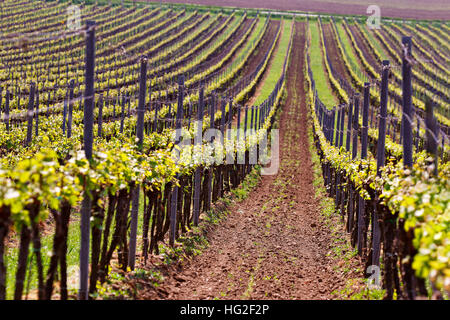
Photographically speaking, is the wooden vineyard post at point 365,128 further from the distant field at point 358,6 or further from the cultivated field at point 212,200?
the distant field at point 358,6

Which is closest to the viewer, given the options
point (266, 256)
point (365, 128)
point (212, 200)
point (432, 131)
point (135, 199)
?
point (432, 131)

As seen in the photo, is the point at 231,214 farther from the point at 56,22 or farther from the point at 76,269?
the point at 56,22

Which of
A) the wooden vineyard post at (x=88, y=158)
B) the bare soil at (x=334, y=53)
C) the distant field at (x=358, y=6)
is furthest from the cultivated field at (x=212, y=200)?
the distant field at (x=358, y=6)

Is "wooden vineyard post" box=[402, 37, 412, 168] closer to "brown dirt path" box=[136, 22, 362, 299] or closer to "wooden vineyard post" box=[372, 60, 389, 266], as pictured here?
"wooden vineyard post" box=[372, 60, 389, 266]

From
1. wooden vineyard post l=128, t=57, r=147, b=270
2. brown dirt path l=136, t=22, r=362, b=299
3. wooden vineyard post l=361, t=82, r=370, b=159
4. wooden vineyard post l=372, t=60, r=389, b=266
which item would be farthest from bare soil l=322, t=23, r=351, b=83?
wooden vineyard post l=128, t=57, r=147, b=270

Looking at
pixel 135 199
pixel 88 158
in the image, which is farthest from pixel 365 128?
pixel 88 158

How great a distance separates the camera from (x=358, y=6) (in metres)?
109

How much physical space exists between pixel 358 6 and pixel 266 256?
10347cm

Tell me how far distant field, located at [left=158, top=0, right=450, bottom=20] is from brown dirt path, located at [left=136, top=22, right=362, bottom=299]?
83.0m

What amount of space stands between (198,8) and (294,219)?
82.4 meters

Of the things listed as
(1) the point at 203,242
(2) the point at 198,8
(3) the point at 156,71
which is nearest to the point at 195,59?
(3) the point at 156,71

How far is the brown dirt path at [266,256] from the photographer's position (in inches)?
401

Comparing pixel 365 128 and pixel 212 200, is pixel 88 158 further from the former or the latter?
pixel 212 200
